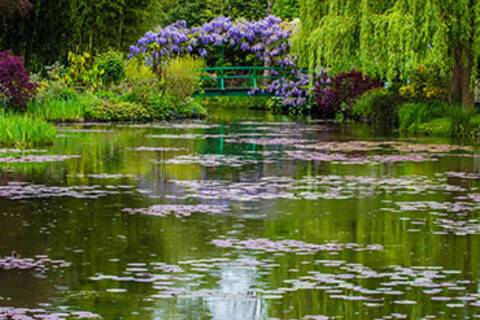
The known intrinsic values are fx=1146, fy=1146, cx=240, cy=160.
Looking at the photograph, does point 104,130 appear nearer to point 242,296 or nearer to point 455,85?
point 455,85

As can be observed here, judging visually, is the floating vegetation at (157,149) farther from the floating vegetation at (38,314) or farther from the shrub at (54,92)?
the floating vegetation at (38,314)

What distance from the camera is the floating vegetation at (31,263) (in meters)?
10.1

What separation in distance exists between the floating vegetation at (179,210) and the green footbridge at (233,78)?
30097 millimetres

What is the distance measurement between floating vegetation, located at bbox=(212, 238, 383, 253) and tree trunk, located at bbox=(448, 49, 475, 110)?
61.8 ft

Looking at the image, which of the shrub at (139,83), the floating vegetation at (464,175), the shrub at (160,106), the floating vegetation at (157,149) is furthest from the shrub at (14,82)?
the floating vegetation at (464,175)

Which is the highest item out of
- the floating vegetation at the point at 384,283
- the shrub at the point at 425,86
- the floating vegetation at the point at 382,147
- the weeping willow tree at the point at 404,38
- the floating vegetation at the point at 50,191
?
the weeping willow tree at the point at 404,38

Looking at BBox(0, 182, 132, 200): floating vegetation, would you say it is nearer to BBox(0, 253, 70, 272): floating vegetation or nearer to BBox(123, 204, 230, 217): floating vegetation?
BBox(123, 204, 230, 217): floating vegetation

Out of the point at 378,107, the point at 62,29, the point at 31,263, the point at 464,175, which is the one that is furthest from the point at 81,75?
the point at 31,263

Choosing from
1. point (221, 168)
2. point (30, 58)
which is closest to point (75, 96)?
point (30, 58)

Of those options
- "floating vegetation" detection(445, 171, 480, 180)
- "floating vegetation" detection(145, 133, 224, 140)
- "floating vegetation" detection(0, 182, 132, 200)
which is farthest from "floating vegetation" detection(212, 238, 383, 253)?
"floating vegetation" detection(145, 133, 224, 140)

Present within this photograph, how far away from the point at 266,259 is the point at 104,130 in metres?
20.2

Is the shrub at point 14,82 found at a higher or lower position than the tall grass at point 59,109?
higher

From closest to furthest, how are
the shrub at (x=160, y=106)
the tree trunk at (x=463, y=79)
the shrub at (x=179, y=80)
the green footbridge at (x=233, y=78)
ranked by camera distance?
the tree trunk at (x=463, y=79)
the shrub at (x=160, y=106)
the shrub at (x=179, y=80)
the green footbridge at (x=233, y=78)

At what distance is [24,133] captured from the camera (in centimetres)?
2389
